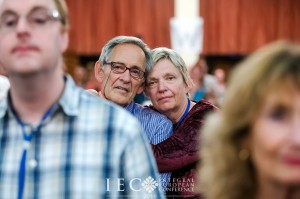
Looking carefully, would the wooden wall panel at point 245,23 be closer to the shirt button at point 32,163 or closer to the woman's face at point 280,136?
the shirt button at point 32,163

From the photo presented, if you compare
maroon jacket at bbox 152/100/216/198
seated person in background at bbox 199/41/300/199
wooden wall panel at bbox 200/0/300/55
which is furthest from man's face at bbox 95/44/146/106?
wooden wall panel at bbox 200/0/300/55

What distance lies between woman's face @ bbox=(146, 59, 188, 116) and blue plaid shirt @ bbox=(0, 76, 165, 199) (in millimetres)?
1161

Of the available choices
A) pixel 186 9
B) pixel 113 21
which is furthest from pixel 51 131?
pixel 113 21

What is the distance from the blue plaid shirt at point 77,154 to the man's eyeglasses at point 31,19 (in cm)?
17

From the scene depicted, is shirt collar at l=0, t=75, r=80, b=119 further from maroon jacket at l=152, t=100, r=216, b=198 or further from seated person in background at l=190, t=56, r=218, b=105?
seated person in background at l=190, t=56, r=218, b=105

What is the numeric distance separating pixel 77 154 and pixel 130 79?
1.17 metres

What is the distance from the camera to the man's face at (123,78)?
8.76 feet

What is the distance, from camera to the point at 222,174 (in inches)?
54.7

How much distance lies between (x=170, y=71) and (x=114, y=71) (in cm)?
25

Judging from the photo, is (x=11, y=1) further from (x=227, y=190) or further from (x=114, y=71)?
(x=114, y=71)

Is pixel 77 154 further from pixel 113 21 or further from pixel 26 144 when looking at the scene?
pixel 113 21

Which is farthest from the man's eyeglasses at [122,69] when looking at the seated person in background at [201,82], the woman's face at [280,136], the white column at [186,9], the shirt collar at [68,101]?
the white column at [186,9]

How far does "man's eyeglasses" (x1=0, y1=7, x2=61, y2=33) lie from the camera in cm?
153

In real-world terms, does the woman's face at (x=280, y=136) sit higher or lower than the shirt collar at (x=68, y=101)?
lower
